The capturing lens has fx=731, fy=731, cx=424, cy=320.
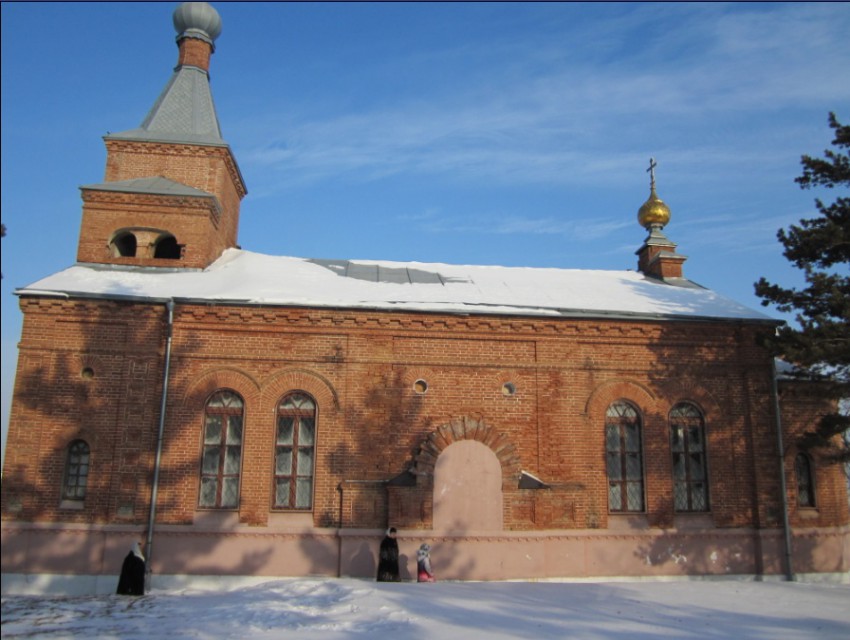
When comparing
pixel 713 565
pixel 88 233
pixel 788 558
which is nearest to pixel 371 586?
pixel 713 565

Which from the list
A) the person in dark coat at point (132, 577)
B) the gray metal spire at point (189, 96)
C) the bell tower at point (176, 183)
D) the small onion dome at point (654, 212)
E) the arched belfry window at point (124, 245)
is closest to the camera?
the person in dark coat at point (132, 577)

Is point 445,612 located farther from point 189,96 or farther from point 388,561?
point 189,96

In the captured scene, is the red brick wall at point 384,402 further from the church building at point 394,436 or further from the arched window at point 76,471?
the arched window at point 76,471

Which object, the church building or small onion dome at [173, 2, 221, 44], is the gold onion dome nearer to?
the church building

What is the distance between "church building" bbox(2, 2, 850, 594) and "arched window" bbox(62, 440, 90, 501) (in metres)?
0.04

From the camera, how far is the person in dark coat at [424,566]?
44.9ft

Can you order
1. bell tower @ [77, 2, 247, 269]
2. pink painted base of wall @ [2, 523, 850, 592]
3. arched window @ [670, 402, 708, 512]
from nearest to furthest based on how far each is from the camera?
1. pink painted base of wall @ [2, 523, 850, 592]
2. arched window @ [670, 402, 708, 512]
3. bell tower @ [77, 2, 247, 269]

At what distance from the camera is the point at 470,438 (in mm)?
14883

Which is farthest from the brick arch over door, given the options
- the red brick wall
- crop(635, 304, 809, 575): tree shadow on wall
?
crop(635, 304, 809, 575): tree shadow on wall

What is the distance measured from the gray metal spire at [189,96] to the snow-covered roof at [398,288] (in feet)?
11.3

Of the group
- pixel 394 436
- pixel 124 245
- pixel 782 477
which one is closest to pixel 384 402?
pixel 394 436

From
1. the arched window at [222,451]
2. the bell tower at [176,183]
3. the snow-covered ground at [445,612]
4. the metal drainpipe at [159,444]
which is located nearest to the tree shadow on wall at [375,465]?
the snow-covered ground at [445,612]

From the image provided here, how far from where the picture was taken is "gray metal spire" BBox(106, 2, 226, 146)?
769 inches

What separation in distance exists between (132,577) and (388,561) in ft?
14.9
